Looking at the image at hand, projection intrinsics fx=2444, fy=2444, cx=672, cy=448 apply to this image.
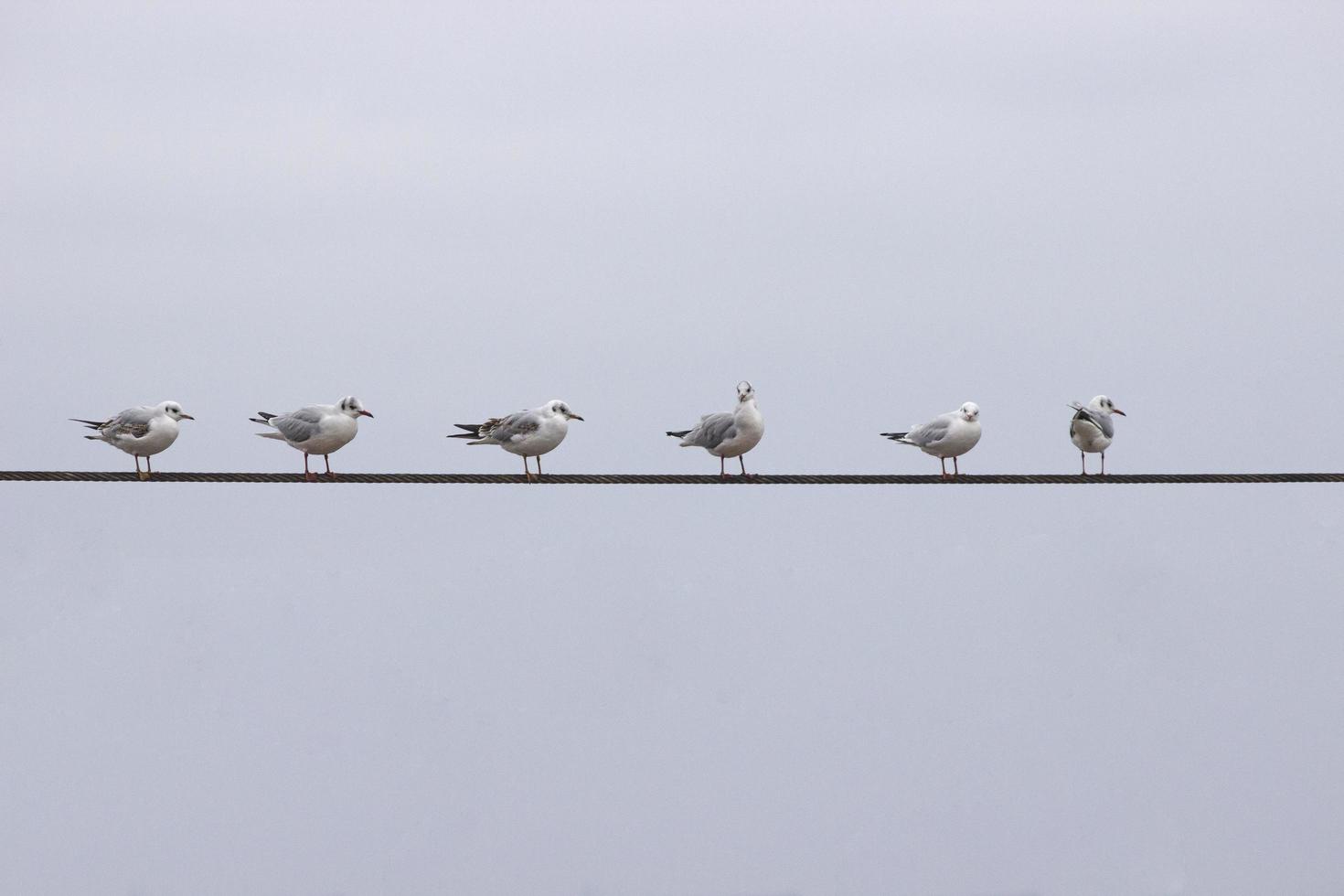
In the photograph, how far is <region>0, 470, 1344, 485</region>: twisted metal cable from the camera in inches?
806

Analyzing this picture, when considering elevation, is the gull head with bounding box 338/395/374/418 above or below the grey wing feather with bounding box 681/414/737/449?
above

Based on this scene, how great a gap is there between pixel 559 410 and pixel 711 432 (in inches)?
54.5

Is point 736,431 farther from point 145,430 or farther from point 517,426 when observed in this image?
point 145,430

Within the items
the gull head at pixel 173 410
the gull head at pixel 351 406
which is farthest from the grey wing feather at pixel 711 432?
the gull head at pixel 173 410

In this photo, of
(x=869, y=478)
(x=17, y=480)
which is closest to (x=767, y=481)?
(x=869, y=478)

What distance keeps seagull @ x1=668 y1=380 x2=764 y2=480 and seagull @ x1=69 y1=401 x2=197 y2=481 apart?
15.7 ft

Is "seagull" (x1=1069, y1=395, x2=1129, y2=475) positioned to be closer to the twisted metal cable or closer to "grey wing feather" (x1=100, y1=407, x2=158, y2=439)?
the twisted metal cable

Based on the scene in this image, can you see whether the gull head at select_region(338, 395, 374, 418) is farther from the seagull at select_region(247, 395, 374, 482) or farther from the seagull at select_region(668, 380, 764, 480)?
the seagull at select_region(668, 380, 764, 480)

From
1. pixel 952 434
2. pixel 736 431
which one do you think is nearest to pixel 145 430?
pixel 736 431

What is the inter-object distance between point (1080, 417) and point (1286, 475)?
79.3 inches

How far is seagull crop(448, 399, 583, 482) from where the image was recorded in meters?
21.7

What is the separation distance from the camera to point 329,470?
2186cm

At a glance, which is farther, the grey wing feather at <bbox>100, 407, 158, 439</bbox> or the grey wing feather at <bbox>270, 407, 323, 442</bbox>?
the grey wing feather at <bbox>100, 407, 158, 439</bbox>

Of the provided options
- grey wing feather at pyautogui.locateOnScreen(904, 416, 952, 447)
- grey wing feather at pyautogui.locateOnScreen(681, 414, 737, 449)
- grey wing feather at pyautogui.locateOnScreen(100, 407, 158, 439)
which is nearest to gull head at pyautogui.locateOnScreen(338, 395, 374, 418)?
grey wing feather at pyautogui.locateOnScreen(100, 407, 158, 439)
